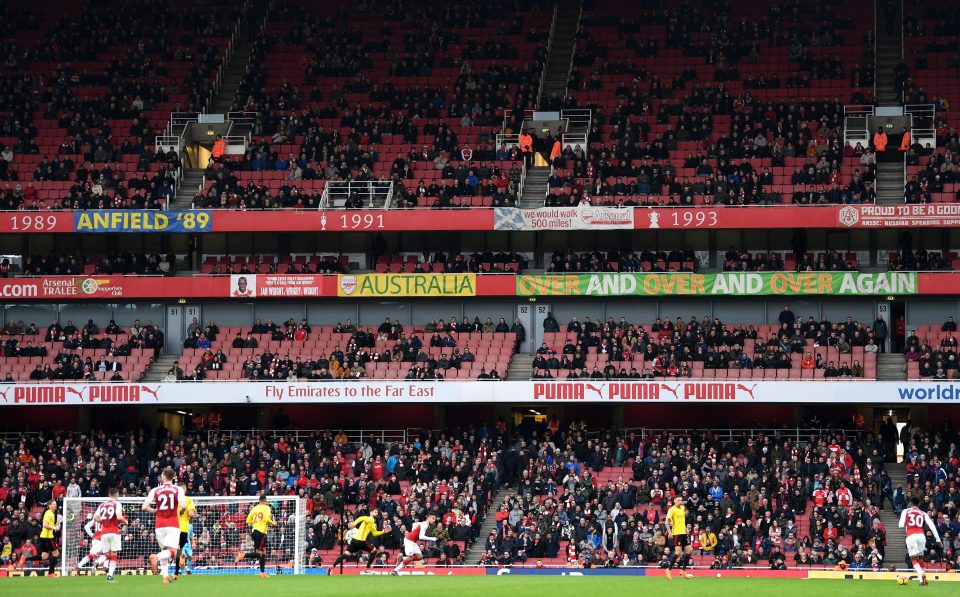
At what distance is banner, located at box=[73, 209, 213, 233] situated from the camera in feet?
157

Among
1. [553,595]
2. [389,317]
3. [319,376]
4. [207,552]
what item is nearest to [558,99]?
[389,317]

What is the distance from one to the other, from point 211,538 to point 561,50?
30076 mm

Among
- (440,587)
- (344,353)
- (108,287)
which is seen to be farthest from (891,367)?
(108,287)

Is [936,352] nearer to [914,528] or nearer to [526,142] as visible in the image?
[526,142]

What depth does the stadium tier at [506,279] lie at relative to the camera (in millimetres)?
38531

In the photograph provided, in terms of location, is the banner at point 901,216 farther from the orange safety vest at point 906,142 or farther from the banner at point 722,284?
the orange safety vest at point 906,142

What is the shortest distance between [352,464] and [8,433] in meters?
12.9

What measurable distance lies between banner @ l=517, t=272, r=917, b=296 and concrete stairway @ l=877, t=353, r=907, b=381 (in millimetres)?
2284

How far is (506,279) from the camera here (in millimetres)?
47281

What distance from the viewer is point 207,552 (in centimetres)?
3169

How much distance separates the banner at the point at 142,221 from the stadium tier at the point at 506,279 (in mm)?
135

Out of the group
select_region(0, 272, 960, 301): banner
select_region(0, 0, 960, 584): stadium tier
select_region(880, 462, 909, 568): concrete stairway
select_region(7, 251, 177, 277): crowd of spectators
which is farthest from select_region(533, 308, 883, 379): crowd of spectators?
select_region(7, 251, 177, 277): crowd of spectators

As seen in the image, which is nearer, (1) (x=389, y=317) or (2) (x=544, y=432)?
(2) (x=544, y=432)

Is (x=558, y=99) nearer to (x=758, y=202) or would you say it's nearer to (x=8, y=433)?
(x=758, y=202)
